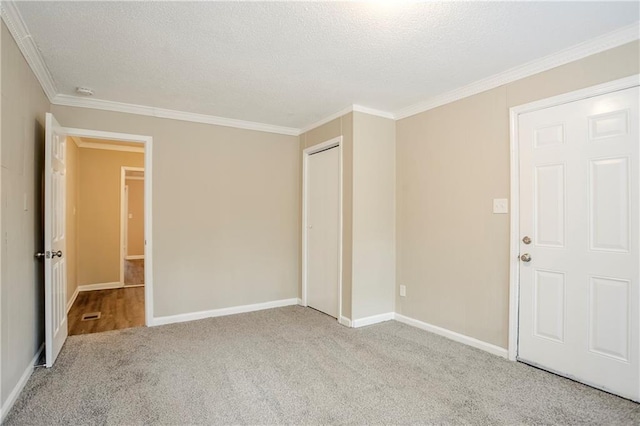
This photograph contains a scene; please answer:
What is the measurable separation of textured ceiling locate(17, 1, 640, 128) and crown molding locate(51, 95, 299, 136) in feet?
0.59

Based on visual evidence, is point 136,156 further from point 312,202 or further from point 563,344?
point 563,344

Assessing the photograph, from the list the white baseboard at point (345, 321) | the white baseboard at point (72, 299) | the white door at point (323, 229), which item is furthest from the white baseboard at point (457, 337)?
the white baseboard at point (72, 299)

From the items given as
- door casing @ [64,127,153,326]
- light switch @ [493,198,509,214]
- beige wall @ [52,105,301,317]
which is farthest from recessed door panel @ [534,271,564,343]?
door casing @ [64,127,153,326]

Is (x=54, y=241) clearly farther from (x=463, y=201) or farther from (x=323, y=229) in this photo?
(x=463, y=201)

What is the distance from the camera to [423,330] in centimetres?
356

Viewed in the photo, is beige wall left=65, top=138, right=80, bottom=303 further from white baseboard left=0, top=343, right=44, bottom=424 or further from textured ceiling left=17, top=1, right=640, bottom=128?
white baseboard left=0, top=343, right=44, bottom=424

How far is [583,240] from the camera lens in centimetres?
243

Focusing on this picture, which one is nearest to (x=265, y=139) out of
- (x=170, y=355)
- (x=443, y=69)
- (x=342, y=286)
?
(x=342, y=286)

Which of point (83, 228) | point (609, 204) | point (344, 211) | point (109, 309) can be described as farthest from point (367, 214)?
point (83, 228)

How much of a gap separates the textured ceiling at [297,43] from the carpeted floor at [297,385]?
238cm

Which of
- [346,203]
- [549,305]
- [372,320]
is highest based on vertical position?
[346,203]

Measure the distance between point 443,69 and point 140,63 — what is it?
2417 millimetres

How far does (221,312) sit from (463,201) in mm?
3010

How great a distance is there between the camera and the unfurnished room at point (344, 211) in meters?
2.10
